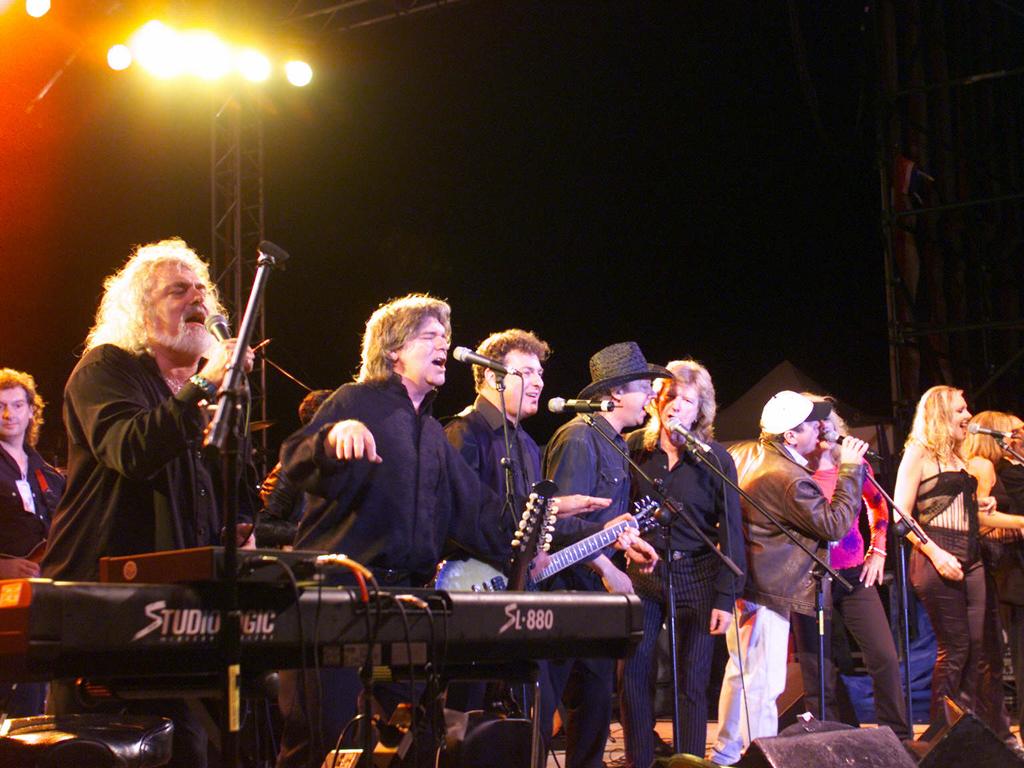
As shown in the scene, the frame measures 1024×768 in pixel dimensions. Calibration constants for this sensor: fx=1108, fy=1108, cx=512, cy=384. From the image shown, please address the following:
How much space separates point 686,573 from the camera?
577cm

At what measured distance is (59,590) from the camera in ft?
7.45

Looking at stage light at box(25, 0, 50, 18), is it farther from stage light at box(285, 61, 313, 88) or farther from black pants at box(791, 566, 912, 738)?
black pants at box(791, 566, 912, 738)

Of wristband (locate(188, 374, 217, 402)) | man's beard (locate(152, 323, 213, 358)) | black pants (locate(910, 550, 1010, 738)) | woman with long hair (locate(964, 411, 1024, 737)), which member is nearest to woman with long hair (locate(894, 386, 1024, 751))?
black pants (locate(910, 550, 1010, 738))

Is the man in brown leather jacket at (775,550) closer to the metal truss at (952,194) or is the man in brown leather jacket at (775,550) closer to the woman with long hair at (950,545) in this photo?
the woman with long hair at (950,545)

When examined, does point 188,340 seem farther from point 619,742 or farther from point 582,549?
point 619,742

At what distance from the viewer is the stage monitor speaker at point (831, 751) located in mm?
4086

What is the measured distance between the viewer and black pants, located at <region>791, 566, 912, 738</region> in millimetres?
6598

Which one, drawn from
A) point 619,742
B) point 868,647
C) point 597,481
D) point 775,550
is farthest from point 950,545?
point 597,481

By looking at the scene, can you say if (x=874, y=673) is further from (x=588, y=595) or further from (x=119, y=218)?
(x=119, y=218)

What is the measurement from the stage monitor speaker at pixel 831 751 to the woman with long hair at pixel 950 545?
2830 mm

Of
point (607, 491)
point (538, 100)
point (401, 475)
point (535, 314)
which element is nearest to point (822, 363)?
point (535, 314)

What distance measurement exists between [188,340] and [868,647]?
4723 millimetres

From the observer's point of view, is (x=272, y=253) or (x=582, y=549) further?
(x=582, y=549)

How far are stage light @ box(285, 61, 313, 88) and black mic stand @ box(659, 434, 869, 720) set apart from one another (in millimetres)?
6602
